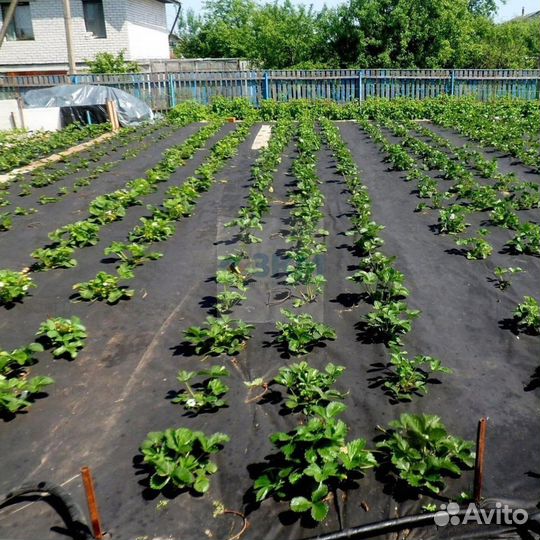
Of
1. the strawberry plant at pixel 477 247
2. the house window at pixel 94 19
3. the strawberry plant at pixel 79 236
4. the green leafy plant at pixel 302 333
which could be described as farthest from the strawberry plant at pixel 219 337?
the house window at pixel 94 19

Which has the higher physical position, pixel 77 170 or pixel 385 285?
pixel 77 170

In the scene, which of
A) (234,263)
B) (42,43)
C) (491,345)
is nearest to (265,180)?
(234,263)

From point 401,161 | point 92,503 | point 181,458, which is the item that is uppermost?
point 401,161

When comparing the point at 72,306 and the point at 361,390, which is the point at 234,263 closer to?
the point at 72,306

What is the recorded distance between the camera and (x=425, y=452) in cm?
322

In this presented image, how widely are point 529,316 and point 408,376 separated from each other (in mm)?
1465

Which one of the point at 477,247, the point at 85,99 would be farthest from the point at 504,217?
the point at 85,99

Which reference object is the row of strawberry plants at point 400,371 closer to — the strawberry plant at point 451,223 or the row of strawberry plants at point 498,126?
the strawberry plant at point 451,223

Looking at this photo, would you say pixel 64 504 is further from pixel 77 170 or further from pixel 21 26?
pixel 21 26

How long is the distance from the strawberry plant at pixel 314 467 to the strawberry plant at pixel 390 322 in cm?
153

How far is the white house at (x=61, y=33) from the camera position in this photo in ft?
81.6

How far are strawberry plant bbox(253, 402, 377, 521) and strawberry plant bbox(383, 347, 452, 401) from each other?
2.50 feet

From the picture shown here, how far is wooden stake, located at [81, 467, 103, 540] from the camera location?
8.50 feet

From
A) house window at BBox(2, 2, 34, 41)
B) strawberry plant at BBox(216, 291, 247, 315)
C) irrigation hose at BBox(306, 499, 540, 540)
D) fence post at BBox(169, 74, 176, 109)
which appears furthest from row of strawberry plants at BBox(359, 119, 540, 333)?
house window at BBox(2, 2, 34, 41)
